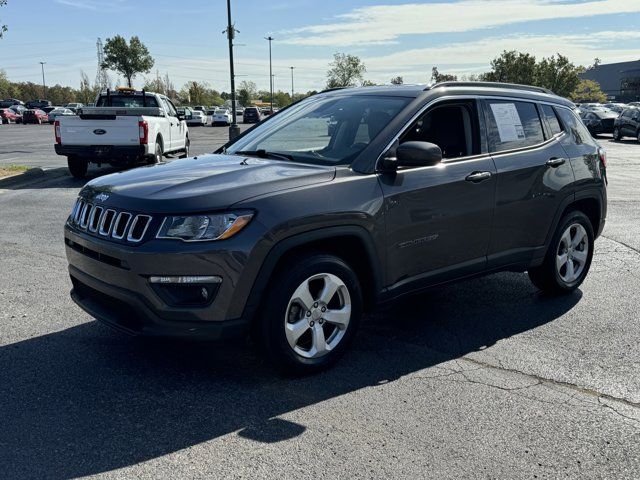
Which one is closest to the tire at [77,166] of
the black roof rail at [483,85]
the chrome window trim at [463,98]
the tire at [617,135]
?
the black roof rail at [483,85]

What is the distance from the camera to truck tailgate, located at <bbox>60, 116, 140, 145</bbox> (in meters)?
13.3

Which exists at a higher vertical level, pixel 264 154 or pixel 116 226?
pixel 264 154

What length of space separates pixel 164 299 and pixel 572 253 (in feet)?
12.8

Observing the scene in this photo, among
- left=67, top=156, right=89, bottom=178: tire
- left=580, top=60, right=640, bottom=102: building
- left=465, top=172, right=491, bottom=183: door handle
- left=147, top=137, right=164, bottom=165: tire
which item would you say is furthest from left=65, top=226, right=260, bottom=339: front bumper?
left=580, top=60, right=640, bottom=102: building

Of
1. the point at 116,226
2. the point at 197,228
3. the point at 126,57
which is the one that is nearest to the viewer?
the point at 197,228

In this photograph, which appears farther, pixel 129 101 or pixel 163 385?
pixel 129 101

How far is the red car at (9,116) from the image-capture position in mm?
57219

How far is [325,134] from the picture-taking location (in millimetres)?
4762

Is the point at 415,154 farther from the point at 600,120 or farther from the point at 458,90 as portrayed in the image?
the point at 600,120

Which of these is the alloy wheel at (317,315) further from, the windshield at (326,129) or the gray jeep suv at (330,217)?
the windshield at (326,129)

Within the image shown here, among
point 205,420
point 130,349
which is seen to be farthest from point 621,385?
point 130,349

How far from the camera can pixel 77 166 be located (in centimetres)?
1416

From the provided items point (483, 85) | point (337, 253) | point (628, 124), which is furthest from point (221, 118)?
point (337, 253)

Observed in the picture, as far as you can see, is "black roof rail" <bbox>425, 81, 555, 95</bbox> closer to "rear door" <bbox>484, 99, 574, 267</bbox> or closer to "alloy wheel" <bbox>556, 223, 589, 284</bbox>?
"rear door" <bbox>484, 99, 574, 267</bbox>
